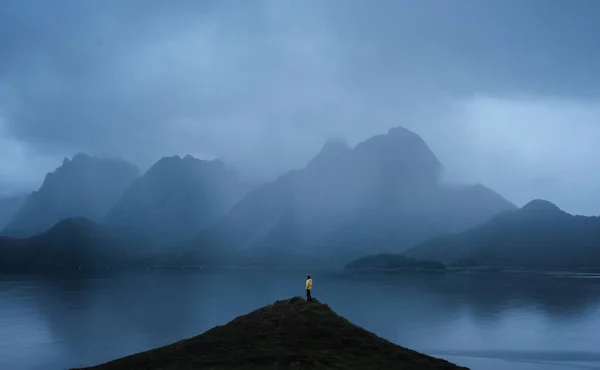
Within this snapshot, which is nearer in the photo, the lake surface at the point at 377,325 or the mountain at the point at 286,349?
the mountain at the point at 286,349

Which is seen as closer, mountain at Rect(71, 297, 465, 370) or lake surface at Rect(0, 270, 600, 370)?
mountain at Rect(71, 297, 465, 370)

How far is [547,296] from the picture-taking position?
18688 cm

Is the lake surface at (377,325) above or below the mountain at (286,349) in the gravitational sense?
below

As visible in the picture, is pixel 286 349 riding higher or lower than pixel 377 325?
higher

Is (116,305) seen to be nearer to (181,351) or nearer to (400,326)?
(400,326)

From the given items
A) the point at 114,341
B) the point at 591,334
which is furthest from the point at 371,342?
the point at 591,334

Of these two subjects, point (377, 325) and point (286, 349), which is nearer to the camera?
point (286, 349)

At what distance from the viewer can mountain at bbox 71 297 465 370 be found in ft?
157

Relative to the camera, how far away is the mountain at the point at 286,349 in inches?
1886

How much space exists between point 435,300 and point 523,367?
352 ft

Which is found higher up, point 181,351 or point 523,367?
point 181,351

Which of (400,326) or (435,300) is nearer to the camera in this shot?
(400,326)

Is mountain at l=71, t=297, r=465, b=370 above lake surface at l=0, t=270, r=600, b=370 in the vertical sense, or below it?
above

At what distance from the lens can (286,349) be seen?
50375 millimetres
